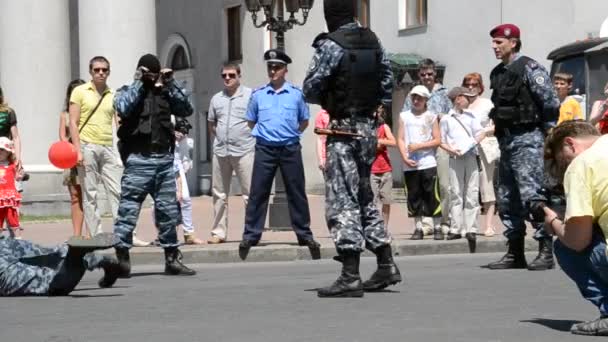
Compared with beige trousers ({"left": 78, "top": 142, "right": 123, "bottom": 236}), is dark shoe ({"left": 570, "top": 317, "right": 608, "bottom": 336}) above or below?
below

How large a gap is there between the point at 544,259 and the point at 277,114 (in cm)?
369

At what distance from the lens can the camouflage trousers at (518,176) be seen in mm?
12680

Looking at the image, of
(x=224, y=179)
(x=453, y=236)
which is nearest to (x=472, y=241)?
(x=453, y=236)

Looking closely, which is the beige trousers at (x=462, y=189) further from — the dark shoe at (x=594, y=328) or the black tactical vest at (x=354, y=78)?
the dark shoe at (x=594, y=328)

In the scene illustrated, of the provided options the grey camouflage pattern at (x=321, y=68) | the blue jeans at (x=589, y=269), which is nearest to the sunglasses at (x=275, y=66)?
the grey camouflage pattern at (x=321, y=68)

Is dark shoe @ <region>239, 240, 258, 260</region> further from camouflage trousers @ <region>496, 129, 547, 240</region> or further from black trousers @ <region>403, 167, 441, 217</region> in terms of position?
camouflage trousers @ <region>496, 129, 547, 240</region>

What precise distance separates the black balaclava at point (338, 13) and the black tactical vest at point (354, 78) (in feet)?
0.27

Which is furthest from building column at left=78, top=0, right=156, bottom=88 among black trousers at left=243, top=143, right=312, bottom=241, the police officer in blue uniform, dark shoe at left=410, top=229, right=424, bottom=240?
black trousers at left=243, top=143, right=312, bottom=241

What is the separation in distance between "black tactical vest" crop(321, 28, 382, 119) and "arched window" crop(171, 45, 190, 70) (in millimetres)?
29578

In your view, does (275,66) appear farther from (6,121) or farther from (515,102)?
(515,102)

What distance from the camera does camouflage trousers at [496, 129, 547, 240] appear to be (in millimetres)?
12680

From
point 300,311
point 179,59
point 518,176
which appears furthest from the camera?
point 179,59

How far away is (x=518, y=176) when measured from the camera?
12758 millimetres

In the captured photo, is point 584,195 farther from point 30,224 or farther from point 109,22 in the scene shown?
point 109,22
